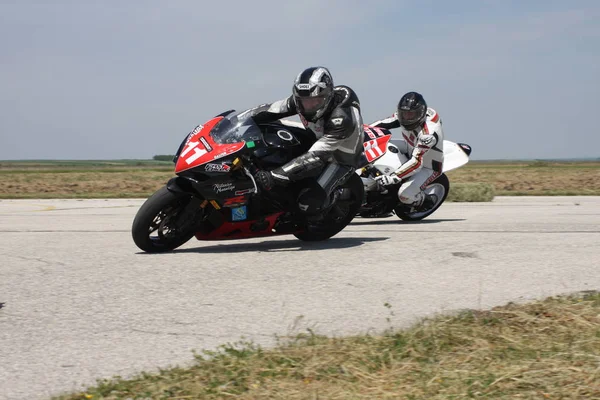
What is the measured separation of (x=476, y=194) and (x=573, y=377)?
13.4m

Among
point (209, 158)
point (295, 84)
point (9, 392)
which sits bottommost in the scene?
point (9, 392)

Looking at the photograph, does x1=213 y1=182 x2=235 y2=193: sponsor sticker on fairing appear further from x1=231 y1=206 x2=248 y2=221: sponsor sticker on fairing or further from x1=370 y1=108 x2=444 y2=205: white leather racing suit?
x1=370 y1=108 x2=444 y2=205: white leather racing suit

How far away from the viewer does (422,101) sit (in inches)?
412

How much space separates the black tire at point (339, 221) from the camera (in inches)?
316

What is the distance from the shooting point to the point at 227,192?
7.04 metres

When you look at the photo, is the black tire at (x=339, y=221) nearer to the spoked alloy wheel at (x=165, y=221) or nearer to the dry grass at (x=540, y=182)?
the spoked alloy wheel at (x=165, y=221)

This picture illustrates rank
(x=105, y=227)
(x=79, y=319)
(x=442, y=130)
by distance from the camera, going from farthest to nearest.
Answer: (x=442, y=130) → (x=105, y=227) → (x=79, y=319)

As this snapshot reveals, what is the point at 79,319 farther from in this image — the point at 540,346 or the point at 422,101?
the point at 422,101

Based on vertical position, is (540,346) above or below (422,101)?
below

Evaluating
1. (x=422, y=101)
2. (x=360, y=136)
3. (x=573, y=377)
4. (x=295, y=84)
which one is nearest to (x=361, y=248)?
(x=360, y=136)

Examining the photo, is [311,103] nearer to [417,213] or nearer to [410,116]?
[410,116]

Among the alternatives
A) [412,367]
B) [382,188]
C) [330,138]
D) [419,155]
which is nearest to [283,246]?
[330,138]

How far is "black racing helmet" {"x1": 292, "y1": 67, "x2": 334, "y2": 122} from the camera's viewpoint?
24.2ft

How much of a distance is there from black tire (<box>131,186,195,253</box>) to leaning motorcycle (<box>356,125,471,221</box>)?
3528 millimetres
